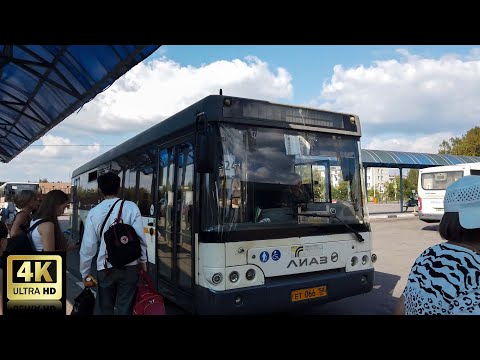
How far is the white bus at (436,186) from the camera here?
16.4 meters

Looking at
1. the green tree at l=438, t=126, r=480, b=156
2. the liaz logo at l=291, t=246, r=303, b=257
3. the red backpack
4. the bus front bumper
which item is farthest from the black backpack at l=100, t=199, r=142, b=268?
the green tree at l=438, t=126, r=480, b=156

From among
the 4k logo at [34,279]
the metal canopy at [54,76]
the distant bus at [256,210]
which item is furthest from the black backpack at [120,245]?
the metal canopy at [54,76]

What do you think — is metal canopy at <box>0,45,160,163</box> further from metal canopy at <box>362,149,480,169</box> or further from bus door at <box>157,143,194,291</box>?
metal canopy at <box>362,149,480,169</box>

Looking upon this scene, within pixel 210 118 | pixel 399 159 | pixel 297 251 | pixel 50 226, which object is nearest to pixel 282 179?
pixel 297 251

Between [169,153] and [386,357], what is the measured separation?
4497 millimetres

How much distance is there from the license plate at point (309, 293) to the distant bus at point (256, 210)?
1 cm

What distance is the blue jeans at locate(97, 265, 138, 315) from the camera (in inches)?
144

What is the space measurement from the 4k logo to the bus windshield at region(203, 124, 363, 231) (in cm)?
175

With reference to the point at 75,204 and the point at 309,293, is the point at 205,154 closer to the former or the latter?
the point at 309,293

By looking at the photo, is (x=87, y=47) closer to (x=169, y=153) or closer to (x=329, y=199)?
(x=169, y=153)

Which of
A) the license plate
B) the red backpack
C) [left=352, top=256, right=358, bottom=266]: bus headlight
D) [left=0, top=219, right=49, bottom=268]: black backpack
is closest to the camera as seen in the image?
[left=0, top=219, right=49, bottom=268]: black backpack

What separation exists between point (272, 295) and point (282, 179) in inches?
58.6
